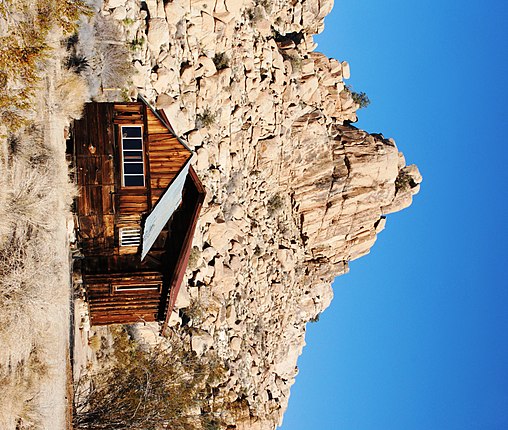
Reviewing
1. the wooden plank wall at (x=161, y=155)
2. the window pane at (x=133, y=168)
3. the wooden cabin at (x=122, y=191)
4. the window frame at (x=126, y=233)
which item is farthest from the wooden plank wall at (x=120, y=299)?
the window pane at (x=133, y=168)

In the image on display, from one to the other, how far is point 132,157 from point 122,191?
1.08 metres

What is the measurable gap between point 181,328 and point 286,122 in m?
11.5

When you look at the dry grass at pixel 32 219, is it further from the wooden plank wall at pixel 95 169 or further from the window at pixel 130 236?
the window at pixel 130 236

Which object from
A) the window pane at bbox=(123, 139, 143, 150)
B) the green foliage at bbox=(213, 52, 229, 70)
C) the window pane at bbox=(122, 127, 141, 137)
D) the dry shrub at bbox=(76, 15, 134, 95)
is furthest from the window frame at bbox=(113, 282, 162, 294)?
the green foliage at bbox=(213, 52, 229, 70)

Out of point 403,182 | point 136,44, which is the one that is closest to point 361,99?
point 403,182

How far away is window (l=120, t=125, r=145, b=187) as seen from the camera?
20250mm

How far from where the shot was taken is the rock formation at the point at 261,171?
87.5 feet

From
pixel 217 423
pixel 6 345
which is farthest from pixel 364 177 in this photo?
pixel 6 345

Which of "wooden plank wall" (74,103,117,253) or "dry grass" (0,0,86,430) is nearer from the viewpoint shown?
"dry grass" (0,0,86,430)

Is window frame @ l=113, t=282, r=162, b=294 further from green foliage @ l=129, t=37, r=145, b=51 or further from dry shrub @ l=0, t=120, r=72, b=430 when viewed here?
green foliage @ l=129, t=37, r=145, b=51

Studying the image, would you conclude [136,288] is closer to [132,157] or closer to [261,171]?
[132,157]

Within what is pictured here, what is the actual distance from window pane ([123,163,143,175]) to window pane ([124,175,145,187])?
155mm

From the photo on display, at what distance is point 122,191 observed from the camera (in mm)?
20172

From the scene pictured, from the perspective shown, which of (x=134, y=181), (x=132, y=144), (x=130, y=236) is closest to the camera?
(x=134, y=181)
